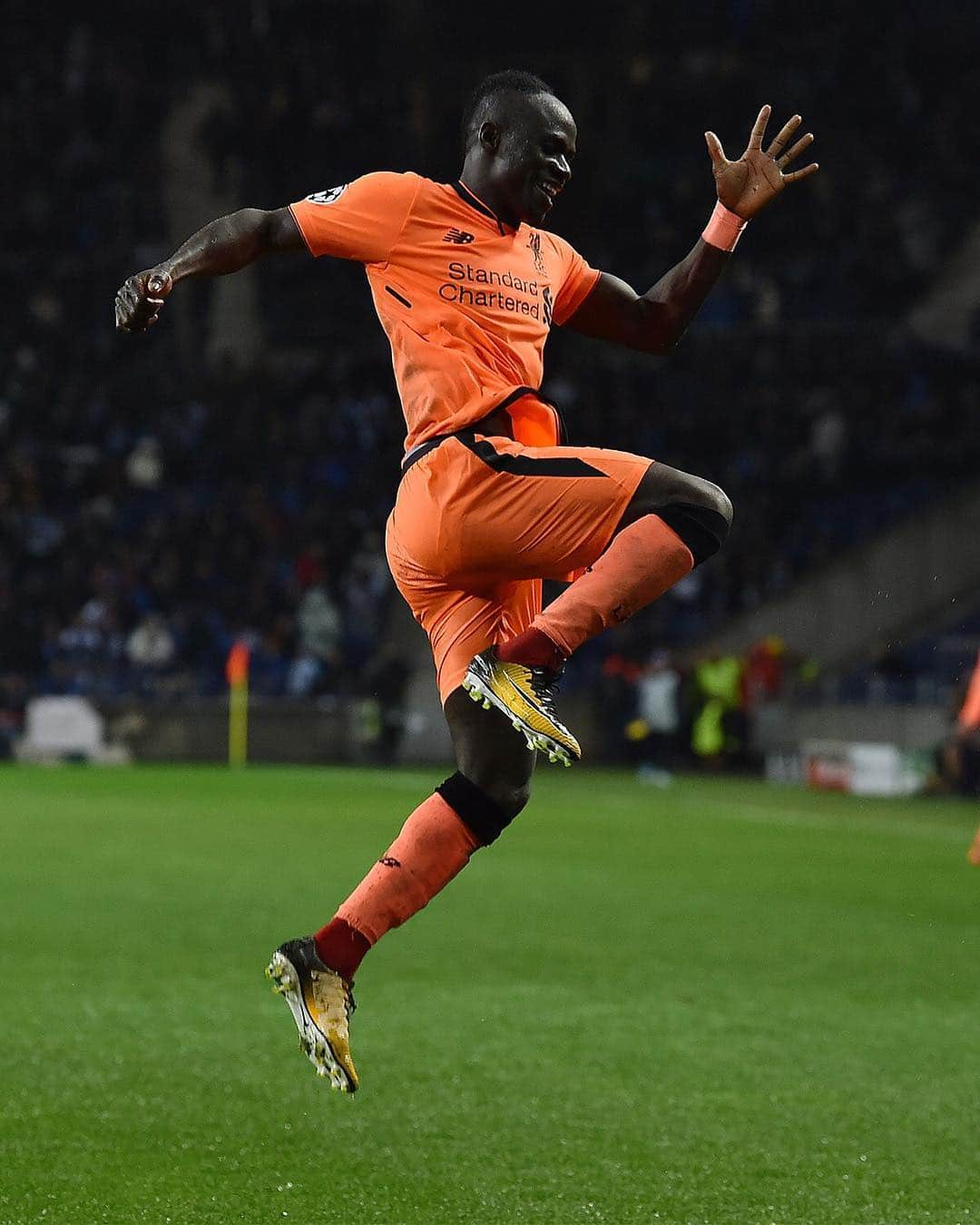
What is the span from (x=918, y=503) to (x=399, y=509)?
930 inches

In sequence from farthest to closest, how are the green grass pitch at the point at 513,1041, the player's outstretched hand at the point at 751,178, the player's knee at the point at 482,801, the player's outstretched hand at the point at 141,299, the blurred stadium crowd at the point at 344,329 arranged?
the blurred stadium crowd at the point at 344,329, the player's outstretched hand at the point at 751,178, the green grass pitch at the point at 513,1041, the player's knee at the point at 482,801, the player's outstretched hand at the point at 141,299

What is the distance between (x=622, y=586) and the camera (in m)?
4.77

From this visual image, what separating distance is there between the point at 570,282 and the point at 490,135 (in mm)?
567

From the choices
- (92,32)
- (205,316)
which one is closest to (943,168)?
(205,316)

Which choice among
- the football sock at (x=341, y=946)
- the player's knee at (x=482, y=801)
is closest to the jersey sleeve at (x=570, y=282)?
the player's knee at (x=482, y=801)

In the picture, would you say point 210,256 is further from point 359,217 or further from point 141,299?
point 359,217

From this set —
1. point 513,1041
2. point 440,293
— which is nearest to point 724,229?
point 440,293

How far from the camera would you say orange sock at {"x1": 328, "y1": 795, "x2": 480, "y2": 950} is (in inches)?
199

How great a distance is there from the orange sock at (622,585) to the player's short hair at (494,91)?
1.24m

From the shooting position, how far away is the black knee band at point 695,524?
15.7ft

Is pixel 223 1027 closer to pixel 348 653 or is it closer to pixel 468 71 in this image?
pixel 348 653

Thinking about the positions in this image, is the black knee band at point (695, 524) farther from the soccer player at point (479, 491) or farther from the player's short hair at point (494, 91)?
the player's short hair at point (494, 91)

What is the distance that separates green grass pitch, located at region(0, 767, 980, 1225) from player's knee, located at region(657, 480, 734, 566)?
1.74 metres

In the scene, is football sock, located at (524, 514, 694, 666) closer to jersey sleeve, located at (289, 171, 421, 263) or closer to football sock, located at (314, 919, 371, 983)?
football sock, located at (314, 919, 371, 983)
